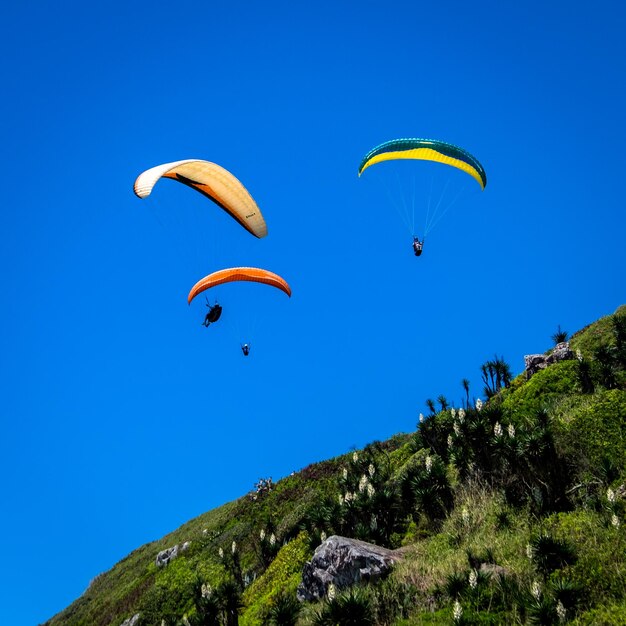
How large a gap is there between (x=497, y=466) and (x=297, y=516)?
14.8 metres

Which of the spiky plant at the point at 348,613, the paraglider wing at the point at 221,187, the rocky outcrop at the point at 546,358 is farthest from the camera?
the rocky outcrop at the point at 546,358

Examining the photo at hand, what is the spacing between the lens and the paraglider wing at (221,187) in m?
26.3

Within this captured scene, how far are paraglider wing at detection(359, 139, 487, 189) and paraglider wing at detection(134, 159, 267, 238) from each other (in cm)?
653

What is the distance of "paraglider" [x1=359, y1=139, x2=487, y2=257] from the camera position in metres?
25.9

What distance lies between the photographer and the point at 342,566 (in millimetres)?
17203

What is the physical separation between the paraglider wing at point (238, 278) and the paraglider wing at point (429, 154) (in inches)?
315

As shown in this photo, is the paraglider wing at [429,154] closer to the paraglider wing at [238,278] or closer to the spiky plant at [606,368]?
the paraglider wing at [238,278]

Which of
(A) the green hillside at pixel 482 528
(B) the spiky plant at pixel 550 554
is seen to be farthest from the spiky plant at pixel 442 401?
(B) the spiky plant at pixel 550 554

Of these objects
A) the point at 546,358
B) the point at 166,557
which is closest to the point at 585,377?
the point at 546,358

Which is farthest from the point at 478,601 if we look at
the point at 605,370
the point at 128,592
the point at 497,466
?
the point at 128,592

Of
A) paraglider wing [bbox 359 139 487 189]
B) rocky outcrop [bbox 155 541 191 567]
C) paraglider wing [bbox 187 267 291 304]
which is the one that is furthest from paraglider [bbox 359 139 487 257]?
rocky outcrop [bbox 155 541 191 567]

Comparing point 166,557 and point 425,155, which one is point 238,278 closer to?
point 425,155

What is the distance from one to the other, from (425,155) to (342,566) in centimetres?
1893

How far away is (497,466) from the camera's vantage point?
20.1 m
